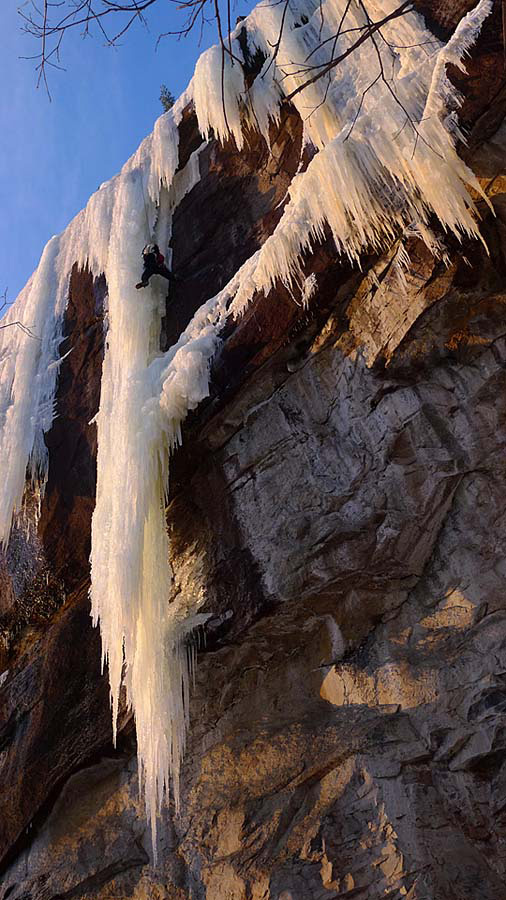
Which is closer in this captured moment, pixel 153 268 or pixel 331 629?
pixel 331 629

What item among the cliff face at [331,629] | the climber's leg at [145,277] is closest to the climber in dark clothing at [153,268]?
the climber's leg at [145,277]

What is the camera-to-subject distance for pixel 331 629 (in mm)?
6000

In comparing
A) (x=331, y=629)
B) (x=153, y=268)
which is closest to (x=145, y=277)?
(x=153, y=268)

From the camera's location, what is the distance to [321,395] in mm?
6062

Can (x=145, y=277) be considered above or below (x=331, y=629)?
above

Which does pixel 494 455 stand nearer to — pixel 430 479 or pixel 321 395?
pixel 430 479

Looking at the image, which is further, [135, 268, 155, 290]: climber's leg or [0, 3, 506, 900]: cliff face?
[135, 268, 155, 290]: climber's leg

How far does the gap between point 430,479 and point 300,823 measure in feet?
9.13

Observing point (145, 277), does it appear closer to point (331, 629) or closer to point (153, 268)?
point (153, 268)

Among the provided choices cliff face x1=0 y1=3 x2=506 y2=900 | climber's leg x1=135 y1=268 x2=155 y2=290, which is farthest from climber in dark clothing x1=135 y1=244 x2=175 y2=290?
cliff face x1=0 y1=3 x2=506 y2=900

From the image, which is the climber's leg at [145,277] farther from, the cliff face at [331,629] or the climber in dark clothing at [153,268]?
the cliff face at [331,629]

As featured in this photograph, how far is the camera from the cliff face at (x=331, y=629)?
5215 millimetres

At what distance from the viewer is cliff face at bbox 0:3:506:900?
205 inches

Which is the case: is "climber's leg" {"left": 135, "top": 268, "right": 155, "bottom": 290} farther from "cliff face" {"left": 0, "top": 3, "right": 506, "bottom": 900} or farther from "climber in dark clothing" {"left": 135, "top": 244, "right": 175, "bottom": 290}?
"cliff face" {"left": 0, "top": 3, "right": 506, "bottom": 900}
